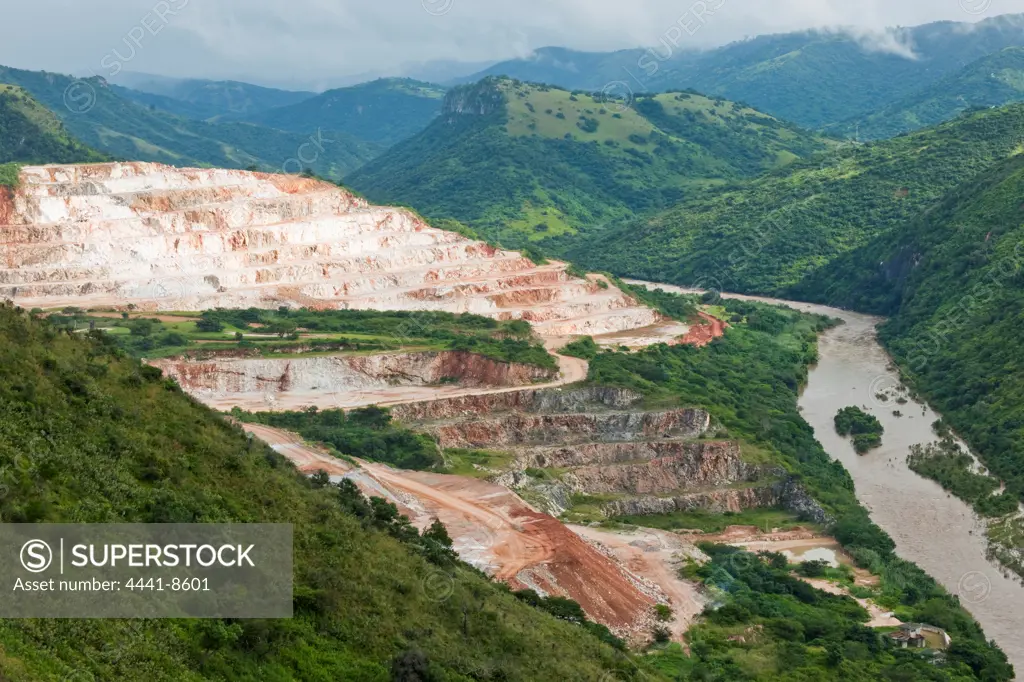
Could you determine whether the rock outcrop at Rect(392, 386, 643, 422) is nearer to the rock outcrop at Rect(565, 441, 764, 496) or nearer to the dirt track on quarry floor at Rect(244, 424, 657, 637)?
the rock outcrop at Rect(565, 441, 764, 496)

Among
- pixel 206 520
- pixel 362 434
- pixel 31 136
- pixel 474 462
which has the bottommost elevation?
pixel 474 462

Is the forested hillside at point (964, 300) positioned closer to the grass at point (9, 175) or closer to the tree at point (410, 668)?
the tree at point (410, 668)

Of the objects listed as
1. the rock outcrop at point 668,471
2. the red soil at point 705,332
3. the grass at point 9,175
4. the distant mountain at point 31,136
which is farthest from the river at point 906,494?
the distant mountain at point 31,136

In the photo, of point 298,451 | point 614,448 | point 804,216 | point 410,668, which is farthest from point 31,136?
point 410,668

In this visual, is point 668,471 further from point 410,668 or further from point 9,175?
point 9,175

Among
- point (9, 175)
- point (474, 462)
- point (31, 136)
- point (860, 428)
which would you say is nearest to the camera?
point (474, 462)

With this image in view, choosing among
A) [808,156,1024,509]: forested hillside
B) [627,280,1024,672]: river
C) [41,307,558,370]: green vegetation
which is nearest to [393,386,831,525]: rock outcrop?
[41,307,558,370]: green vegetation

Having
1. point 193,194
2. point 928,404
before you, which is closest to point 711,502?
point 928,404
